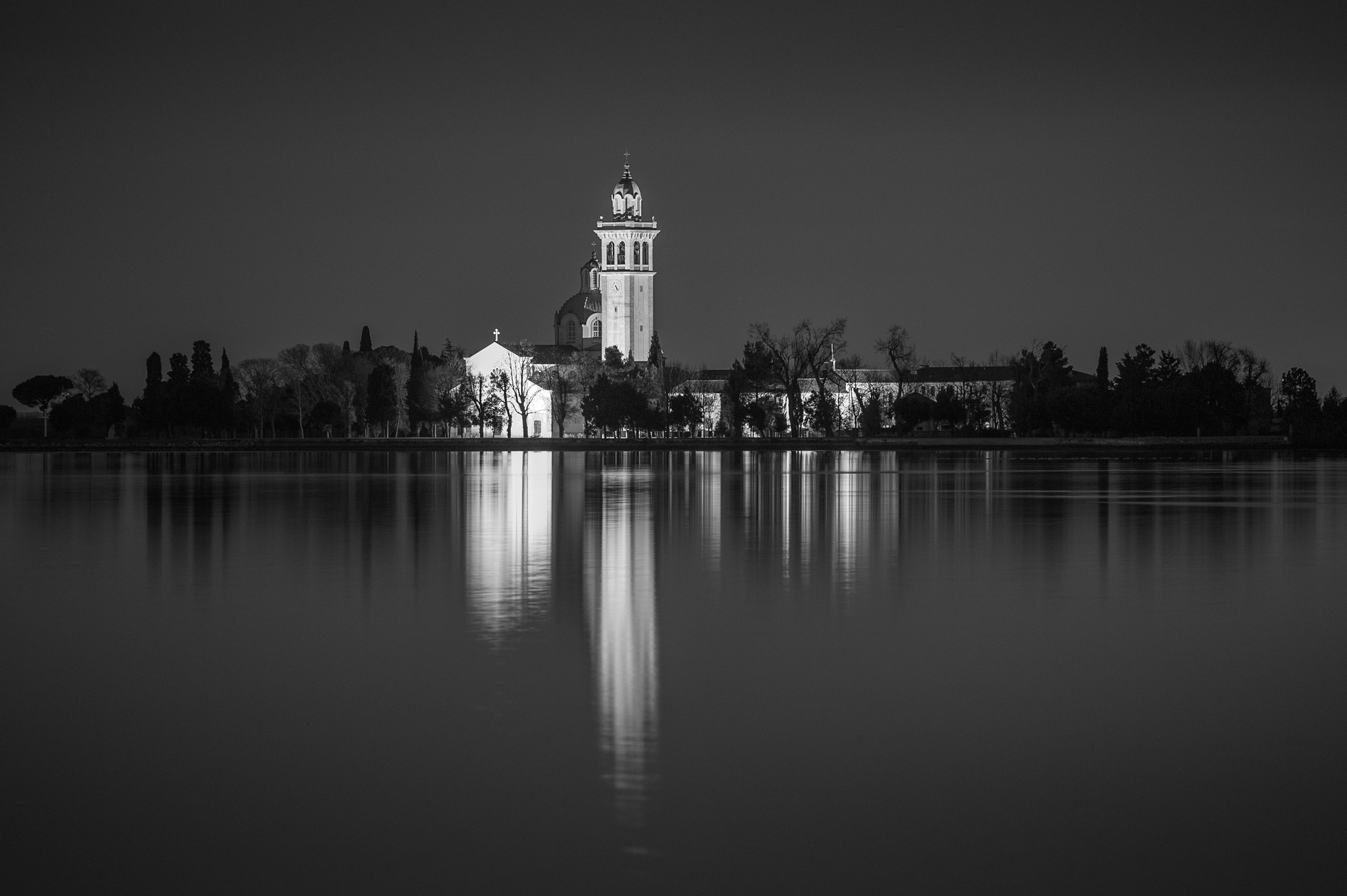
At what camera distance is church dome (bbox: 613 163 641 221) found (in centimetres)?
13238

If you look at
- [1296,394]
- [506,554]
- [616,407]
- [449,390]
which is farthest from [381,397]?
[506,554]

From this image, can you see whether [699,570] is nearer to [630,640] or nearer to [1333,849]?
[630,640]

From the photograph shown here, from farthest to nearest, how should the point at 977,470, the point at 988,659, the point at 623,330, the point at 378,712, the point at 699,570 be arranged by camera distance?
1. the point at 623,330
2. the point at 977,470
3. the point at 699,570
4. the point at 988,659
5. the point at 378,712

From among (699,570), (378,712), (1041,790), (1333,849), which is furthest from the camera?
(699,570)

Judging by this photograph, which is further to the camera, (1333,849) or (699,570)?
(699,570)

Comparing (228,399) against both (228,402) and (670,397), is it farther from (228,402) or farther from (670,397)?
(670,397)

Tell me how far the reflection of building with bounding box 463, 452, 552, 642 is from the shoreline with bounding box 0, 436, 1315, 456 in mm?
46308

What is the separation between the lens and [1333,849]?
22.0 feet

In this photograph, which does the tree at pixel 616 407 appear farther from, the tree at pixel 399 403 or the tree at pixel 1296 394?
the tree at pixel 1296 394

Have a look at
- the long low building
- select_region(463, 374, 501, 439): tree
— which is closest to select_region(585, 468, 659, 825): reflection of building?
the long low building

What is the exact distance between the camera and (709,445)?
290ft

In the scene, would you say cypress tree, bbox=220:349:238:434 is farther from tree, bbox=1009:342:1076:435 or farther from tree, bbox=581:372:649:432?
tree, bbox=1009:342:1076:435

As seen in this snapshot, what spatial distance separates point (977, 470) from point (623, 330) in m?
81.6

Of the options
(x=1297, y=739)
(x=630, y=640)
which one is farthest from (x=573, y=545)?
(x=1297, y=739)
